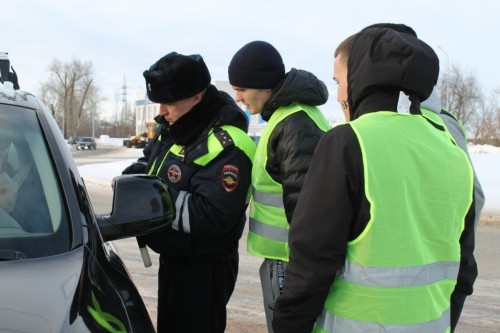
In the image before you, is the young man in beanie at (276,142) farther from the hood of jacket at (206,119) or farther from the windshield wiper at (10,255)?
the windshield wiper at (10,255)

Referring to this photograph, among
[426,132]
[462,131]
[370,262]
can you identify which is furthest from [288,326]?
[462,131]

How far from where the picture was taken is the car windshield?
176 centimetres

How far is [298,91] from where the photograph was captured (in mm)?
2488

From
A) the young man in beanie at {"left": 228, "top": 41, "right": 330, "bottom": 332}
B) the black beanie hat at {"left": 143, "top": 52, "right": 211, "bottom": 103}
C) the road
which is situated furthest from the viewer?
the road

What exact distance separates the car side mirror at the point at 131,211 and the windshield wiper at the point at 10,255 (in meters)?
0.36

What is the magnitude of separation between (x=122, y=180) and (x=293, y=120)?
0.80 meters

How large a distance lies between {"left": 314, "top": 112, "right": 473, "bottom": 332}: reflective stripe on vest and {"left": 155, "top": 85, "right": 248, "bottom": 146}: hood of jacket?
3.73 ft

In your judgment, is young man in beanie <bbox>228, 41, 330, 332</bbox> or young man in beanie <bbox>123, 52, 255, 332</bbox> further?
young man in beanie <bbox>123, 52, 255, 332</bbox>

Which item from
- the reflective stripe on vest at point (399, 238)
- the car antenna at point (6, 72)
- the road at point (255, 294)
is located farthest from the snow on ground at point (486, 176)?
the reflective stripe on vest at point (399, 238)

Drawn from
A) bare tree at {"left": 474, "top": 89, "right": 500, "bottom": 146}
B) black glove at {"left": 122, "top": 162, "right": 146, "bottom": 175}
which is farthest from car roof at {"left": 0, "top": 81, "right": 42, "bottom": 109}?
bare tree at {"left": 474, "top": 89, "right": 500, "bottom": 146}

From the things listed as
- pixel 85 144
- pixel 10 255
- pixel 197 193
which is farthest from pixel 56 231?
pixel 85 144

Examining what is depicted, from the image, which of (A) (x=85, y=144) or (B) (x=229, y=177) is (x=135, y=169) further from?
(A) (x=85, y=144)

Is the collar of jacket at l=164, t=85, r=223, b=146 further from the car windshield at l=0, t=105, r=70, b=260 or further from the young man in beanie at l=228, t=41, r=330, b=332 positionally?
the car windshield at l=0, t=105, r=70, b=260

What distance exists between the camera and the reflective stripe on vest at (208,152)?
2492mm
